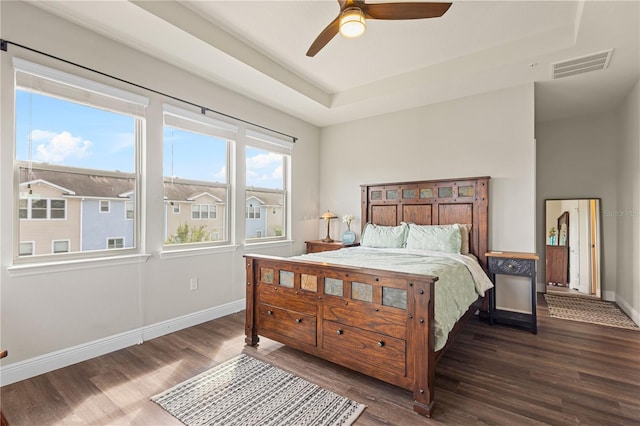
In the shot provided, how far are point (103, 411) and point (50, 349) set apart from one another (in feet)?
3.08

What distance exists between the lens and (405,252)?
3.60 meters

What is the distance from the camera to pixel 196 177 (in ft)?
11.8

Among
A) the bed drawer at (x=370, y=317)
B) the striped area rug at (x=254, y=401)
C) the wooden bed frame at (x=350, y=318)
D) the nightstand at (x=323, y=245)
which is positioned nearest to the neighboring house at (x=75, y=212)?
the wooden bed frame at (x=350, y=318)

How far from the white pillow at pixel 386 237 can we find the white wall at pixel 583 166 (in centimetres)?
270

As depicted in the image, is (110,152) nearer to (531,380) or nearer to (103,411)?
(103,411)

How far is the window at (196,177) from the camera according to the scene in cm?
330

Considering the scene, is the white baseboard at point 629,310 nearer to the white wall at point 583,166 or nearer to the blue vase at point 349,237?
the white wall at point 583,166

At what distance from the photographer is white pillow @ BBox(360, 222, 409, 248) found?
3910 mm

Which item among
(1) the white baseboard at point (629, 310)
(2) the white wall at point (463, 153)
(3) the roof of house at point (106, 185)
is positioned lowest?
(1) the white baseboard at point (629, 310)

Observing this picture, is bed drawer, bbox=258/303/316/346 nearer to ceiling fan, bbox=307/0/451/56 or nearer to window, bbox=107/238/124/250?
window, bbox=107/238/124/250

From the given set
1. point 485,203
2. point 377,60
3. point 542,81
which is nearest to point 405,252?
point 485,203

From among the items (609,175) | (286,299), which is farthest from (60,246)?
(609,175)

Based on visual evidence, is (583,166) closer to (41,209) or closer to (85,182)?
(85,182)

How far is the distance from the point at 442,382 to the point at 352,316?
85cm
